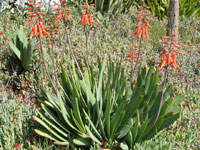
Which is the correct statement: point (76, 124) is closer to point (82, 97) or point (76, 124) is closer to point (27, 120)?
point (82, 97)

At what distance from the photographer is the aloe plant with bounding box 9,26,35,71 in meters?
3.81

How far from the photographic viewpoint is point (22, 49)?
4020 mm

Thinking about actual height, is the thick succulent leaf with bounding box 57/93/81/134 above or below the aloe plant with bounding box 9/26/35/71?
below

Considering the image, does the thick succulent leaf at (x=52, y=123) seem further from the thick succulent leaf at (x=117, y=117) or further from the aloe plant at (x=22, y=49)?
the aloe plant at (x=22, y=49)

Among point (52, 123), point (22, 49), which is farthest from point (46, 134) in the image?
point (22, 49)

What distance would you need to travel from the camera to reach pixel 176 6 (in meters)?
5.33

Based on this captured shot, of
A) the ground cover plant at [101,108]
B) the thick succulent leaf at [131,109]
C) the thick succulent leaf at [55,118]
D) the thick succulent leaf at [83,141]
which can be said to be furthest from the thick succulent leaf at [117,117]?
the thick succulent leaf at [55,118]

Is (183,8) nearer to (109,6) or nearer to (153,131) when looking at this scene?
(109,6)

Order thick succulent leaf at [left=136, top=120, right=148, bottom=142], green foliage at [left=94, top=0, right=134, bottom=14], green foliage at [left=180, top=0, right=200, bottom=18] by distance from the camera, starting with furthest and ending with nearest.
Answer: green foliage at [left=180, top=0, right=200, bottom=18], green foliage at [left=94, top=0, right=134, bottom=14], thick succulent leaf at [left=136, top=120, right=148, bottom=142]

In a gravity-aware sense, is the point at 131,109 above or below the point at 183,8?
below

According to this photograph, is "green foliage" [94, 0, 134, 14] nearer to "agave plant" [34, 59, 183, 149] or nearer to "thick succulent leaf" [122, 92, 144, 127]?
"agave plant" [34, 59, 183, 149]

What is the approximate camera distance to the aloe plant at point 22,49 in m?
3.81

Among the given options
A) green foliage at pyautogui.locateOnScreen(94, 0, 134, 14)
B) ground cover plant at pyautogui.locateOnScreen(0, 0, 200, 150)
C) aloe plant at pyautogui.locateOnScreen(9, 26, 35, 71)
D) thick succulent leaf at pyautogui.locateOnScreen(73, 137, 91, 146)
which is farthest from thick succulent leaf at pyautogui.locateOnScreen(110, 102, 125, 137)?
green foliage at pyautogui.locateOnScreen(94, 0, 134, 14)

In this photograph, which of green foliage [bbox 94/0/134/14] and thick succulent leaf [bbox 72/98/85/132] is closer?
thick succulent leaf [bbox 72/98/85/132]
